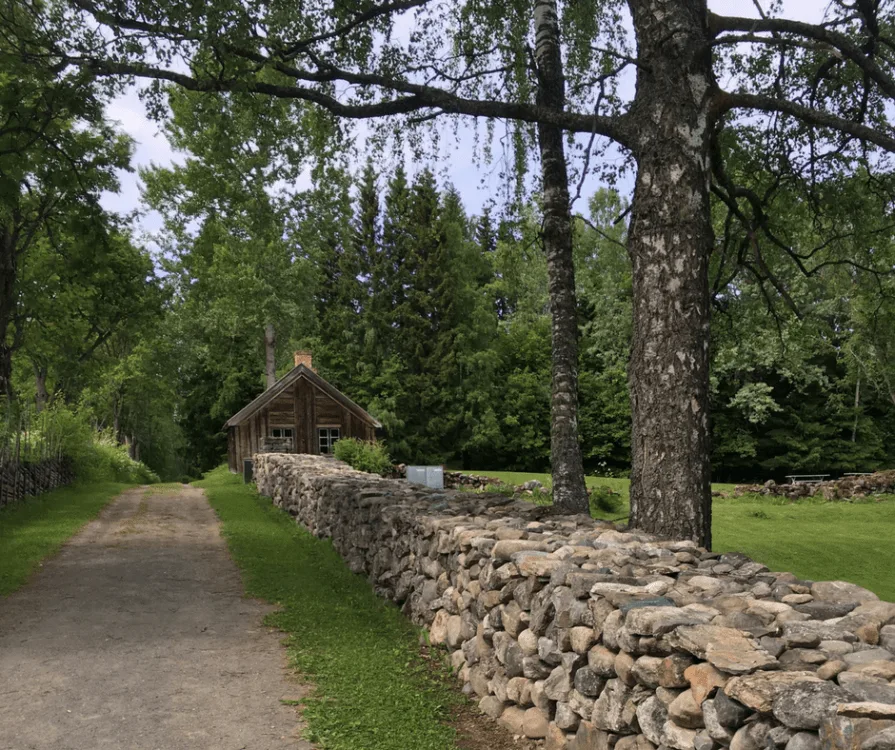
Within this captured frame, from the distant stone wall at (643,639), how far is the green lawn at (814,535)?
298 inches

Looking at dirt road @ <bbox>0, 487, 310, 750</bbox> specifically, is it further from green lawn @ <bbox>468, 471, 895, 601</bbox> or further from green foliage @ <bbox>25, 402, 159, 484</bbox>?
green foliage @ <bbox>25, 402, 159, 484</bbox>

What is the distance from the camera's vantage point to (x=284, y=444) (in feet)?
101

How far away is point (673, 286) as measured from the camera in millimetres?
6984

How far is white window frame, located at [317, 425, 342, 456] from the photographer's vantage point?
34812 millimetres

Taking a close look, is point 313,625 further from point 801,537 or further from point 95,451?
point 95,451

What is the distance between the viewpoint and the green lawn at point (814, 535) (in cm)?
1366

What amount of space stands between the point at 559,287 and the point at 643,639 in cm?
816

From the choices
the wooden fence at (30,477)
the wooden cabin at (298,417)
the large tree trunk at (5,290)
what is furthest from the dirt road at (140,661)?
the wooden cabin at (298,417)

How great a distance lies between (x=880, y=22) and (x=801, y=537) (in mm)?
10849

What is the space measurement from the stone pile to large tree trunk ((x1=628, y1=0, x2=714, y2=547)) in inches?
782

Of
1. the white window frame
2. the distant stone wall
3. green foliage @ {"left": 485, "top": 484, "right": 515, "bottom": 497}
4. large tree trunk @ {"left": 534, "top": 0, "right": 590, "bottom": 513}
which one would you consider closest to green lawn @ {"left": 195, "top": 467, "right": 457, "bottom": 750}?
the distant stone wall

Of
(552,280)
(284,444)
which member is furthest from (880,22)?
(284,444)

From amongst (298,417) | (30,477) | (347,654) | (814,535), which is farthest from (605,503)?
(298,417)

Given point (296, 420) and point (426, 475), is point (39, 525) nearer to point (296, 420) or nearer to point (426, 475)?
point (426, 475)
